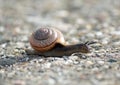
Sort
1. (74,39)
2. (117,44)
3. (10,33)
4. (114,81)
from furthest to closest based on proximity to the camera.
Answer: (10,33) < (74,39) < (117,44) < (114,81)

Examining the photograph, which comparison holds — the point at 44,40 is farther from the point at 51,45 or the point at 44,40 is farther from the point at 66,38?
the point at 66,38

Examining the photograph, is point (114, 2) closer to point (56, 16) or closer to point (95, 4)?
point (95, 4)

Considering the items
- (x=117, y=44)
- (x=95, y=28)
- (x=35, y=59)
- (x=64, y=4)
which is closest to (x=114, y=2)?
(x=64, y=4)

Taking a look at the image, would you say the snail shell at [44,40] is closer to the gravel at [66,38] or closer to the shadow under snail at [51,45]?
the shadow under snail at [51,45]

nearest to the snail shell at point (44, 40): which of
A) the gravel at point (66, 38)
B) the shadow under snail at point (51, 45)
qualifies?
the shadow under snail at point (51, 45)

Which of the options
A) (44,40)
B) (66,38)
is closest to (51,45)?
(44,40)
